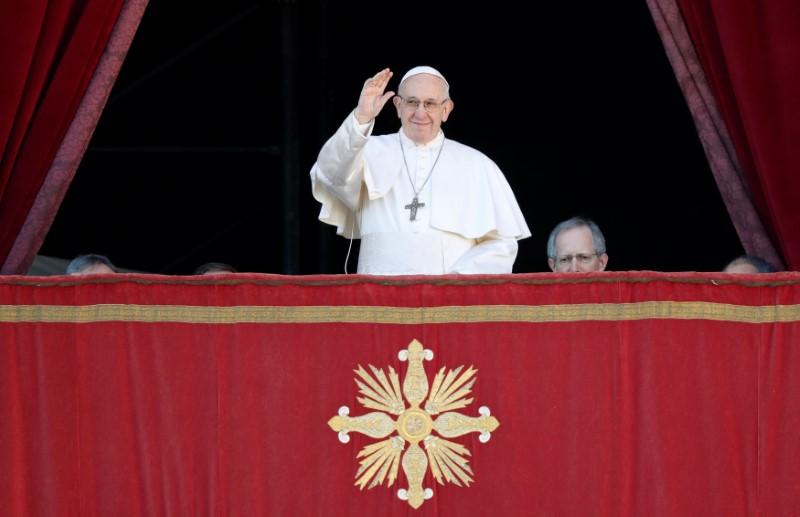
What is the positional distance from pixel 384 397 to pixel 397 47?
4386 millimetres

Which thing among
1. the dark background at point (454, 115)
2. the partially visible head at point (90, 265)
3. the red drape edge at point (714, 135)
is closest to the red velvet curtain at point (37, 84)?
the partially visible head at point (90, 265)

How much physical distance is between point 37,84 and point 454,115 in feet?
12.6

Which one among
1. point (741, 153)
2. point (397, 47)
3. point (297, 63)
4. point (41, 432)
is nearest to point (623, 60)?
point (397, 47)

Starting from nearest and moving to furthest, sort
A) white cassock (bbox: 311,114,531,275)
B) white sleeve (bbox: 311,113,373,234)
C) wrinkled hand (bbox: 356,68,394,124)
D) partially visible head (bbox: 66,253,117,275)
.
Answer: wrinkled hand (bbox: 356,68,394,124)
white sleeve (bbox: 311,113,373,234)
white cassock (bbox: 311,114,531,275)
partially visible head (bbox: 66,253,117,275)

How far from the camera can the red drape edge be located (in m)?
4.68

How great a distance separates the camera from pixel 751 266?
458 cm

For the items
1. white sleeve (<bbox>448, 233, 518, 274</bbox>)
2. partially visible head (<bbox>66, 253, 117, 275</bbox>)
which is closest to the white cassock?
white sleeve (<bbox>448, 233, 518, 274</bbox>)

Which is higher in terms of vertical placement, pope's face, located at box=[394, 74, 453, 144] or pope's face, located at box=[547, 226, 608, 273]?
pope's face, located at box=[394, 74, 453, 144]

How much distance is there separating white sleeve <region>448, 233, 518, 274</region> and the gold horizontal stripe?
0.66 meters

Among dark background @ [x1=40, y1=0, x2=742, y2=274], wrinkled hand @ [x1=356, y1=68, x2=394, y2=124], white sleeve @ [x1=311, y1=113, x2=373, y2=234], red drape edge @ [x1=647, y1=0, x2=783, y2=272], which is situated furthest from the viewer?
dark background @ [x1=40, y1=0, x2=742, y2=274]

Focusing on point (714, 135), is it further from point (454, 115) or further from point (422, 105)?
point (454, 115)

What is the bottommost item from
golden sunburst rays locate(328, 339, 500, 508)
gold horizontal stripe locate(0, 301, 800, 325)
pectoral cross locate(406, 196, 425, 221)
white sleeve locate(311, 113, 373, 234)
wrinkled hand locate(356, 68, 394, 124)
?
golden sunburst rays locate(328, 339, 500, 508)

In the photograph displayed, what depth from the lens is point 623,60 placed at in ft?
25.8

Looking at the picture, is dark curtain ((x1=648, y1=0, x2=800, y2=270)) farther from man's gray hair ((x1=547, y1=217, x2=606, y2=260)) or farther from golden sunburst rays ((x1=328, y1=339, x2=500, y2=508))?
golden sunburst rays ((x1=328, y1=339, x2=500, y2=508))
